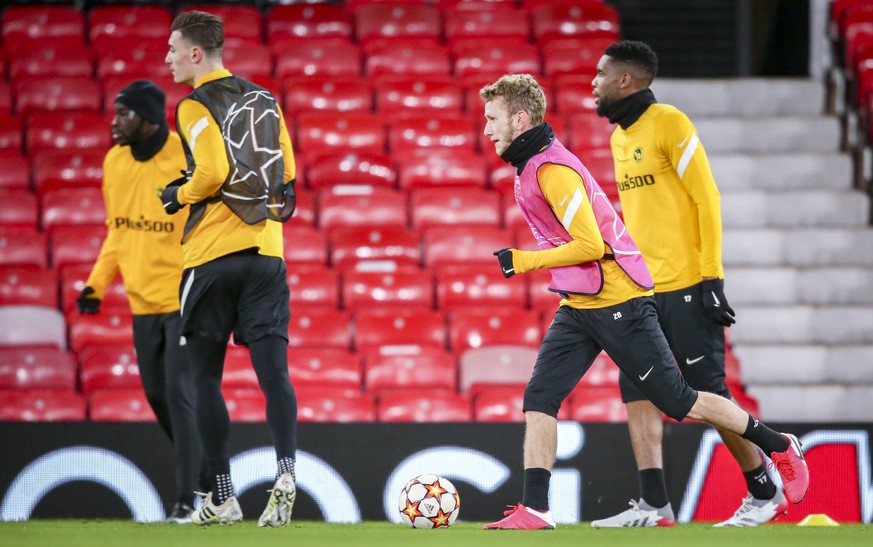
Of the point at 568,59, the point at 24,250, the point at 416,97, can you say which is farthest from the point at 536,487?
the point at 568,59

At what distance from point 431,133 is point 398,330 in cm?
209

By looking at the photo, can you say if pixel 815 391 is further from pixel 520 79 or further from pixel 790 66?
pixel 790 66

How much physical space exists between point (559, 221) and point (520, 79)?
0.55 metres

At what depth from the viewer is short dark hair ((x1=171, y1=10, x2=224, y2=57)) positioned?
456cm

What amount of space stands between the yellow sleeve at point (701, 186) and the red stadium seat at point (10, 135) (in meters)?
5.62

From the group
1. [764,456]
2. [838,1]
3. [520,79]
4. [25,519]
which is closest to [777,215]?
[838,1]

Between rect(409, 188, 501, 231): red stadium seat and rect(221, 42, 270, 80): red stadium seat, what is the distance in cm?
208

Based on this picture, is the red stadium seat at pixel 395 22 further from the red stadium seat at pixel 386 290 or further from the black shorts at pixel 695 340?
the black shorts at pixel 695 340

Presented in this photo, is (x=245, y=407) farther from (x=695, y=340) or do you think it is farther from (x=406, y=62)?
(x=406, y=62)

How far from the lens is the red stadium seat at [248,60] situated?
9.47 metres

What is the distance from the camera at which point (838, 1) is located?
10.3 meters

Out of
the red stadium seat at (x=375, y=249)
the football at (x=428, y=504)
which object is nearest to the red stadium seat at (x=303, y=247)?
the red stadium seat at (x=375, y=249)

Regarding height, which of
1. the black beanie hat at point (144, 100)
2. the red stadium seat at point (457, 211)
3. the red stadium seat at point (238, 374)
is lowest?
the red stadium seat at point (238, 374)

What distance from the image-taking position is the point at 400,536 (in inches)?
162
